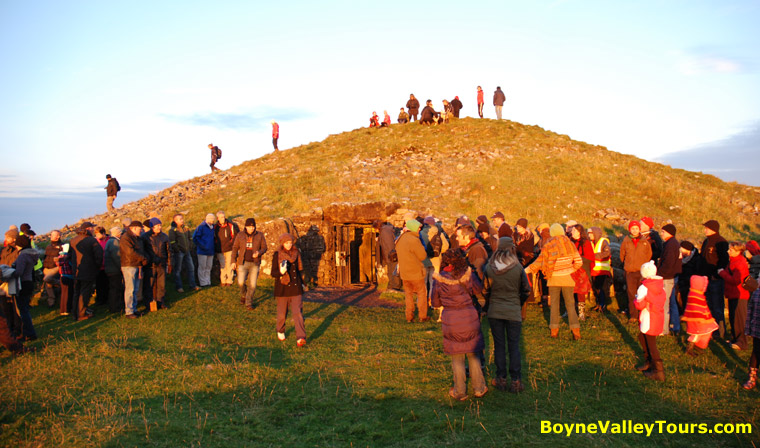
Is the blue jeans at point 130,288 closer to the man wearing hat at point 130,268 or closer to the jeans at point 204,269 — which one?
the man wearing hat at point 130,268

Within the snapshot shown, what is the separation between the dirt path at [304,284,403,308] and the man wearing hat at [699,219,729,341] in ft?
21.4

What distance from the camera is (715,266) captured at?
8.28 meters

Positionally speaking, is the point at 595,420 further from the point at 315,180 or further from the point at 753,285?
the point at 315,180

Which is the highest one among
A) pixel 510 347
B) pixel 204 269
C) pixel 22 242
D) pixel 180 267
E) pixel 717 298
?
pixel 22 242

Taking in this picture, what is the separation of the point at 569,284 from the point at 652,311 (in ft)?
5.73

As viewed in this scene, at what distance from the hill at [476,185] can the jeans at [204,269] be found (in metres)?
2.99

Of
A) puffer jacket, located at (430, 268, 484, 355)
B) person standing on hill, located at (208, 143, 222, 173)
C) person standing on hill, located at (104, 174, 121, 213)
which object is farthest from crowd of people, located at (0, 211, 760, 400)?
person standing on hill, located at (208, 143, 222, 173)

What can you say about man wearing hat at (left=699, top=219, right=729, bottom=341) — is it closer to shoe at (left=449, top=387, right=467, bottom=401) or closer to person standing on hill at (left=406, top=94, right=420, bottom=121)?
shoe at (left=449, top=387, right=467, bottom=401)

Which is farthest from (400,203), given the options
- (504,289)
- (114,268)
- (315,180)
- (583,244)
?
(504,289)

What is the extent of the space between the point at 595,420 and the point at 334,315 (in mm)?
6420

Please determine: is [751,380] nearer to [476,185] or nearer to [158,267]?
[158,267]

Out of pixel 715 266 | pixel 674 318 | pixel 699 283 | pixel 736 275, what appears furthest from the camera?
pixel 674 318

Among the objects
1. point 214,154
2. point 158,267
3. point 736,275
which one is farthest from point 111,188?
point 736,275

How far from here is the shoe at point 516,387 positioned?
19.7 feet
